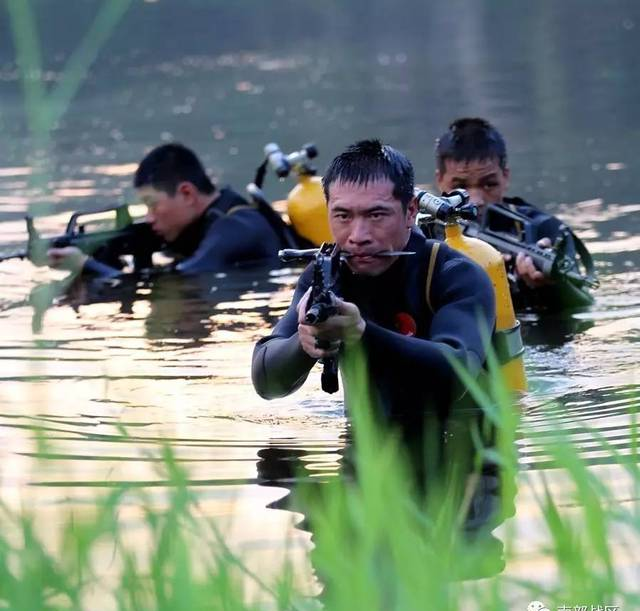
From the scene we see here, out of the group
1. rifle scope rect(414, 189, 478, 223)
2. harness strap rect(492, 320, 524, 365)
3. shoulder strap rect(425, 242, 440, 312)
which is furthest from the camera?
harness strap rect(492, 320, 524, 365)

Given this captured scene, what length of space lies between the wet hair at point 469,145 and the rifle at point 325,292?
3.41m

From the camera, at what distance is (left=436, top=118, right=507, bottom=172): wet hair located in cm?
883

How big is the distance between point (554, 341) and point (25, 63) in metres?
5.53

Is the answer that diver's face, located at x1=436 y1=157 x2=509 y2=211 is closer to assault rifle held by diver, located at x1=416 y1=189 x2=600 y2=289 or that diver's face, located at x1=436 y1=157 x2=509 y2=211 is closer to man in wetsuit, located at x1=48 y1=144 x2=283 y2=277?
assault rifle held by diver, located at x1=416 y1=189 x2=600 y2=289

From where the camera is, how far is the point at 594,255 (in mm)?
11148

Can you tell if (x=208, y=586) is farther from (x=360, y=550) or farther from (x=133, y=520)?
(x=133, y=520)

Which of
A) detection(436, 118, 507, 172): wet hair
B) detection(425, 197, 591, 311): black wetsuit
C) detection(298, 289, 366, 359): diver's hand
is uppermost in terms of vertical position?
detection(436, 118, 507, 172): wet hair

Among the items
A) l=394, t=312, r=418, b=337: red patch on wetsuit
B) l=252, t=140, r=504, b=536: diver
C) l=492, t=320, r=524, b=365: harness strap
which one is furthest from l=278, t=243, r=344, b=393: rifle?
l=492, t=320, r=524, b=365: harness strap

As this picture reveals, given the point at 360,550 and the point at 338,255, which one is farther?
the point at 338,255

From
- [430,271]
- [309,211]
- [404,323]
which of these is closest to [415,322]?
[404,323]

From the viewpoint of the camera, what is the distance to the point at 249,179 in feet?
52.0

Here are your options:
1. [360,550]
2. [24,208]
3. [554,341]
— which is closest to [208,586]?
[360,550]

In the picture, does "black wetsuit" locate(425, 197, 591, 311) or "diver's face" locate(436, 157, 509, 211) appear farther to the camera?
"black wetsuit" locate(425, 197, 591, 311)

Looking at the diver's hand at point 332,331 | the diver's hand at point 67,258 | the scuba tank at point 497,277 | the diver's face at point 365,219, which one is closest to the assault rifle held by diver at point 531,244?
the scuba tank at point 497,277
